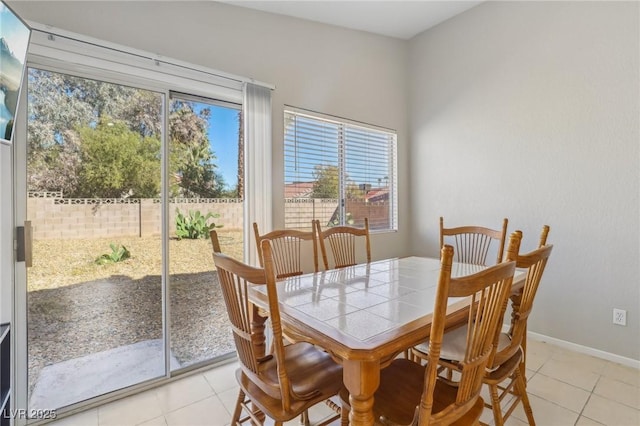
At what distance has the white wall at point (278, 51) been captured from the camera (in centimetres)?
192

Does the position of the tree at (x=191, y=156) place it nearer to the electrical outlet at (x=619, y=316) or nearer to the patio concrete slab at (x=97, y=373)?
the patio concrete slab at (x=97, y=373)

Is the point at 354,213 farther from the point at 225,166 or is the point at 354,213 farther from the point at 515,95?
the point at 515,95

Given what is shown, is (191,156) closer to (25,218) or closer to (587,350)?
(25,218)

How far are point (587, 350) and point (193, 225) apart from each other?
332 centimetres

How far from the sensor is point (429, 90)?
351cm

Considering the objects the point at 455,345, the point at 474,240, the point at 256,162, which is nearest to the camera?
the point at 455,345

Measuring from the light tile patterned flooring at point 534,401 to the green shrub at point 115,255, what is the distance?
2.94 feet

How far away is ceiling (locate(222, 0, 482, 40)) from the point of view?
2.61m

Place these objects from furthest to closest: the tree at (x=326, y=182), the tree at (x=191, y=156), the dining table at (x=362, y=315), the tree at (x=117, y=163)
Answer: the tree at (x=326, y=182)
the tree at (x=191, y=156)
the tree at (x=117, y=163)
the dining table at (x=362, y=315)

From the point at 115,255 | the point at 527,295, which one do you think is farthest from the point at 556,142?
the point at 115,255

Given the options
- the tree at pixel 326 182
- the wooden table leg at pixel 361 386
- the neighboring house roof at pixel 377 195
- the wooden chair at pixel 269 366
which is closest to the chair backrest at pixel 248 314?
the wooden chair at pixel 269 366

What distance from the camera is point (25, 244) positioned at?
5.42ft

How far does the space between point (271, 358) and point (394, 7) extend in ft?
10.5

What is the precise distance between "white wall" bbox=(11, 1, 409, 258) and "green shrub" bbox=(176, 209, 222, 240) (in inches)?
22.0
